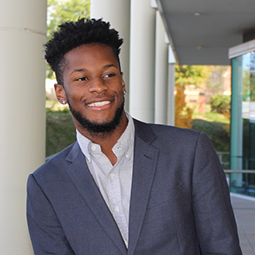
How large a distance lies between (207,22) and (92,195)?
999 centimetres

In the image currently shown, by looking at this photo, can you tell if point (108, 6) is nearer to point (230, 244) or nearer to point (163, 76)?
point (230, 244)

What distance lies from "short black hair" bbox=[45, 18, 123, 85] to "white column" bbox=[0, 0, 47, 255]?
0.90m

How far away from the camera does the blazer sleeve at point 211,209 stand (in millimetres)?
2049

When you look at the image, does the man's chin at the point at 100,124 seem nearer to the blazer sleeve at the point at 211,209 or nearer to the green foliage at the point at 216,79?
the blazer sleeve at the point at 211,209

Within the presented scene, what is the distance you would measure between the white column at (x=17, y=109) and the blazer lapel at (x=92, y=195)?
1.03 m

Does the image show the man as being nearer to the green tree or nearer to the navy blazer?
the navy blazer

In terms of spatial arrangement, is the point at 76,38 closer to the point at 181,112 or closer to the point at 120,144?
the point at 120,144

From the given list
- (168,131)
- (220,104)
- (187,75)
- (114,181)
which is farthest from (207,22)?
(220,104)

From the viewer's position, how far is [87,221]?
82.5 inches

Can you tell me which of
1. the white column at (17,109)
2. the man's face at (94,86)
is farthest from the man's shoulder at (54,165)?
the white column at (17,109)

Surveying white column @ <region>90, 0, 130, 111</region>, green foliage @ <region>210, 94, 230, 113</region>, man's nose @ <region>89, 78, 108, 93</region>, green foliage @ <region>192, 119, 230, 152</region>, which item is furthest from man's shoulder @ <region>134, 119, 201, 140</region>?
green foliage @ <region>210, 94, 230, 113</region>

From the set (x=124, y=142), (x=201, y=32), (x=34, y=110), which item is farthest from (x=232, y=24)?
(x=124, y=142)

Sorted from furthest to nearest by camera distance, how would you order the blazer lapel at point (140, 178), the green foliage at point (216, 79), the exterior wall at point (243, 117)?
the green foliage at point (216, 79), the exterior wall at point (243, 117), the blazer lapel at point (140, 178)

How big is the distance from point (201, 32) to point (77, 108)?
36.7 ft
